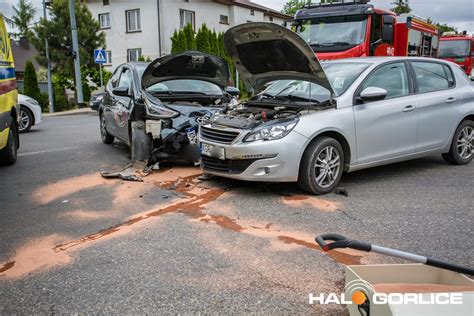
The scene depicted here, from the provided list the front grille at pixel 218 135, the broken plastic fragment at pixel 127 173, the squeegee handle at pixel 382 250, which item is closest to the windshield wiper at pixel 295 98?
the front grille at pixel 218 135

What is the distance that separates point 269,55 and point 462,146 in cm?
334

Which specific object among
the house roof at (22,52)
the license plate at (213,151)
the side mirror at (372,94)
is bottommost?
the license plate at (213,151)

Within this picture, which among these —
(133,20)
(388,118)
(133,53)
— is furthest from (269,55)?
(133,20)

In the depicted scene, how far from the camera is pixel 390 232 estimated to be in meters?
4.24

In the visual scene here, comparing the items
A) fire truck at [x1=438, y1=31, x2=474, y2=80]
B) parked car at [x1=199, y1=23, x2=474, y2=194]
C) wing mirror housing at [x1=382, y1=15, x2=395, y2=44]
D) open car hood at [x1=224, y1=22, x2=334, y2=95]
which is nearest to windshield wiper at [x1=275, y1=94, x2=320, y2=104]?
parked car at [x1=199, y1=23, x2=474, y2=194]

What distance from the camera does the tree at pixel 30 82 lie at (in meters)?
21.5

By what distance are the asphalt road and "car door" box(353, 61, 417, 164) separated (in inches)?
17.3

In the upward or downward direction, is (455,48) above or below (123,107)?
above

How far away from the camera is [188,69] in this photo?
7.82 m

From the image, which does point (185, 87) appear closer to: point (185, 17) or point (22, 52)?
point (185, 17)

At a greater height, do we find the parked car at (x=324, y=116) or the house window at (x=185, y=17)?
the house window at (x=185, y=17)

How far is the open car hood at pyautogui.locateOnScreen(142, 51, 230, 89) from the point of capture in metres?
7.37

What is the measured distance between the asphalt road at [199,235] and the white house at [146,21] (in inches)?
876

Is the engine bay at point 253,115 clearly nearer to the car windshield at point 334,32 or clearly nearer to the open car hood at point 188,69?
the open car hood at point 188,69
